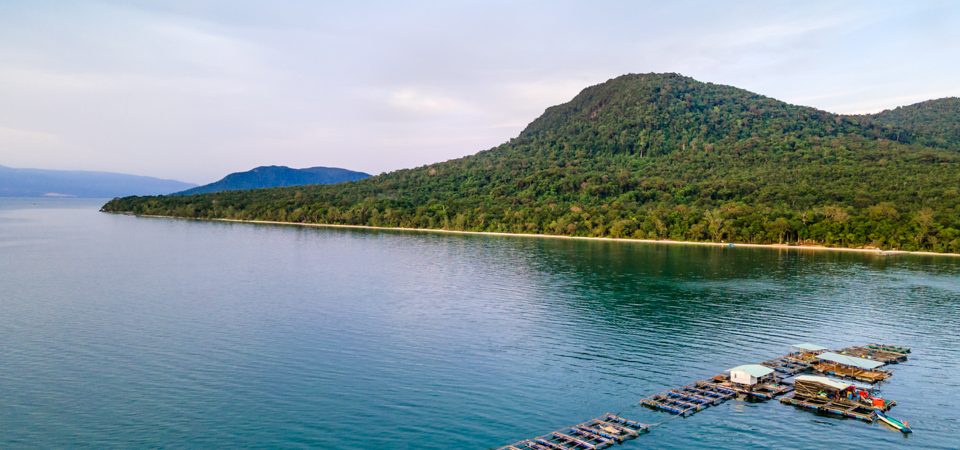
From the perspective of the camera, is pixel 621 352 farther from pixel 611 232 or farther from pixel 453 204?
pixel 453 204

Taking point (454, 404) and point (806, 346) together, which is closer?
point (454, 404)

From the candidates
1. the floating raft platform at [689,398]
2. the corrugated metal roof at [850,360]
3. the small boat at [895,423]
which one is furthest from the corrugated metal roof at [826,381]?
the floating raft platform at [689,398]

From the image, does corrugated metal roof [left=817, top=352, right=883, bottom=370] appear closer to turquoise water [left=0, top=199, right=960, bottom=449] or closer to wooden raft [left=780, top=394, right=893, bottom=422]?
turquoise water [left=0, top=199, right=960, bottom=449]

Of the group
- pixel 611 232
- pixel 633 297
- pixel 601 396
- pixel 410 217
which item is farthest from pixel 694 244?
pixel 601 396

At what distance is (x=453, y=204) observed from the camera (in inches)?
7608

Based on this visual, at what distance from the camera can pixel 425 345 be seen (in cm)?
4691

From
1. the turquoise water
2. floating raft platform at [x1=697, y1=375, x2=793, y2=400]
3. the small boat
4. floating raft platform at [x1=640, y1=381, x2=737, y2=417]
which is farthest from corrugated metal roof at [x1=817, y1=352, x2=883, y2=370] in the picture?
floating raft platform at [x1=640, y1=381, x2=737, y2=417]

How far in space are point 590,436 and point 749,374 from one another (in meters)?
13.2

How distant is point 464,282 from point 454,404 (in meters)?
45.0

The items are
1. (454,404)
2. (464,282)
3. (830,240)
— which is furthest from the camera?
(830,240)

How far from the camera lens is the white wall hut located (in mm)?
37375

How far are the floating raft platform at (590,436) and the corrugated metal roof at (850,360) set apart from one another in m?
18.5

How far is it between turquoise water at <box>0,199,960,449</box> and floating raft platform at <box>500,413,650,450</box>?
811 millimetres

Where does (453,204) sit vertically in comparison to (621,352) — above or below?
above
